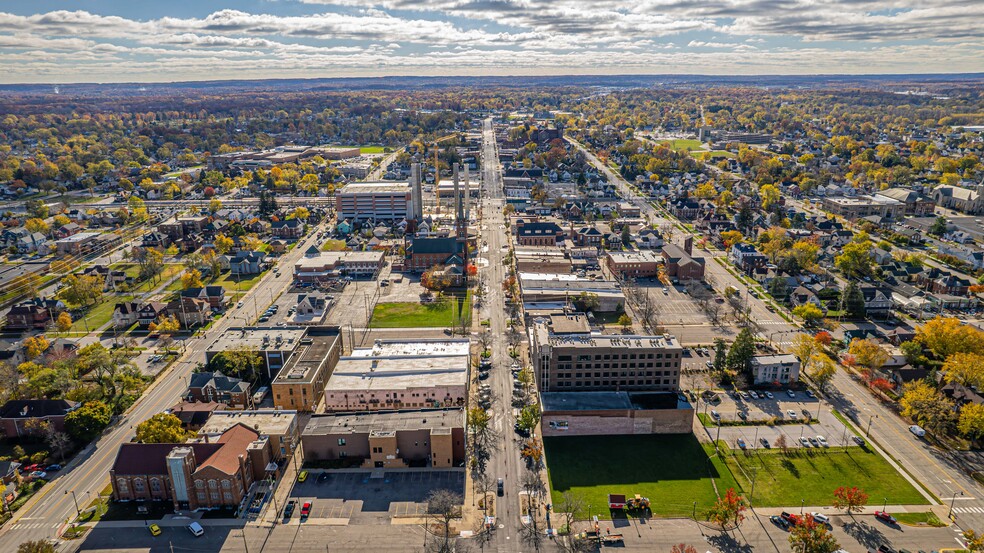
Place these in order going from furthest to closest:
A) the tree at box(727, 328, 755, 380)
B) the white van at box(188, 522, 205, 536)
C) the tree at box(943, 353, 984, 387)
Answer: the tree at box(727, 328, 755, 380) < the tree at box(943, 353, 984, 387) < the white van at box(188, 522, 205, 536)

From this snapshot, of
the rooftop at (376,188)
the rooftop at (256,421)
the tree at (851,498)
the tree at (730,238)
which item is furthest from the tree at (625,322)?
the rooftop at (376,188)

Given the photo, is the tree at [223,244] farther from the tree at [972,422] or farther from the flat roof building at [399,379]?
the tree at [972,422]

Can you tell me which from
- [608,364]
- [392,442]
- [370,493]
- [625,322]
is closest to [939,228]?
[625,322]

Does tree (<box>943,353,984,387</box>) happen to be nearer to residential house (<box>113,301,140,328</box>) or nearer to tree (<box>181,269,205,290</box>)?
residential house (<box>113,301,140,328</box>)

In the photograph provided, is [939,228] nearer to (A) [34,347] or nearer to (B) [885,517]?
(B) [885,517]

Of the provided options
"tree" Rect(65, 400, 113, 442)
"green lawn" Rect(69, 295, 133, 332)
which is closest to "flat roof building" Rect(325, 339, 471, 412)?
"tree" Rect(65, 400, 113, 442)

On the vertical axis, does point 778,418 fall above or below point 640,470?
above

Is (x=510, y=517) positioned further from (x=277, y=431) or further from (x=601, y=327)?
(x=601, y=327)
